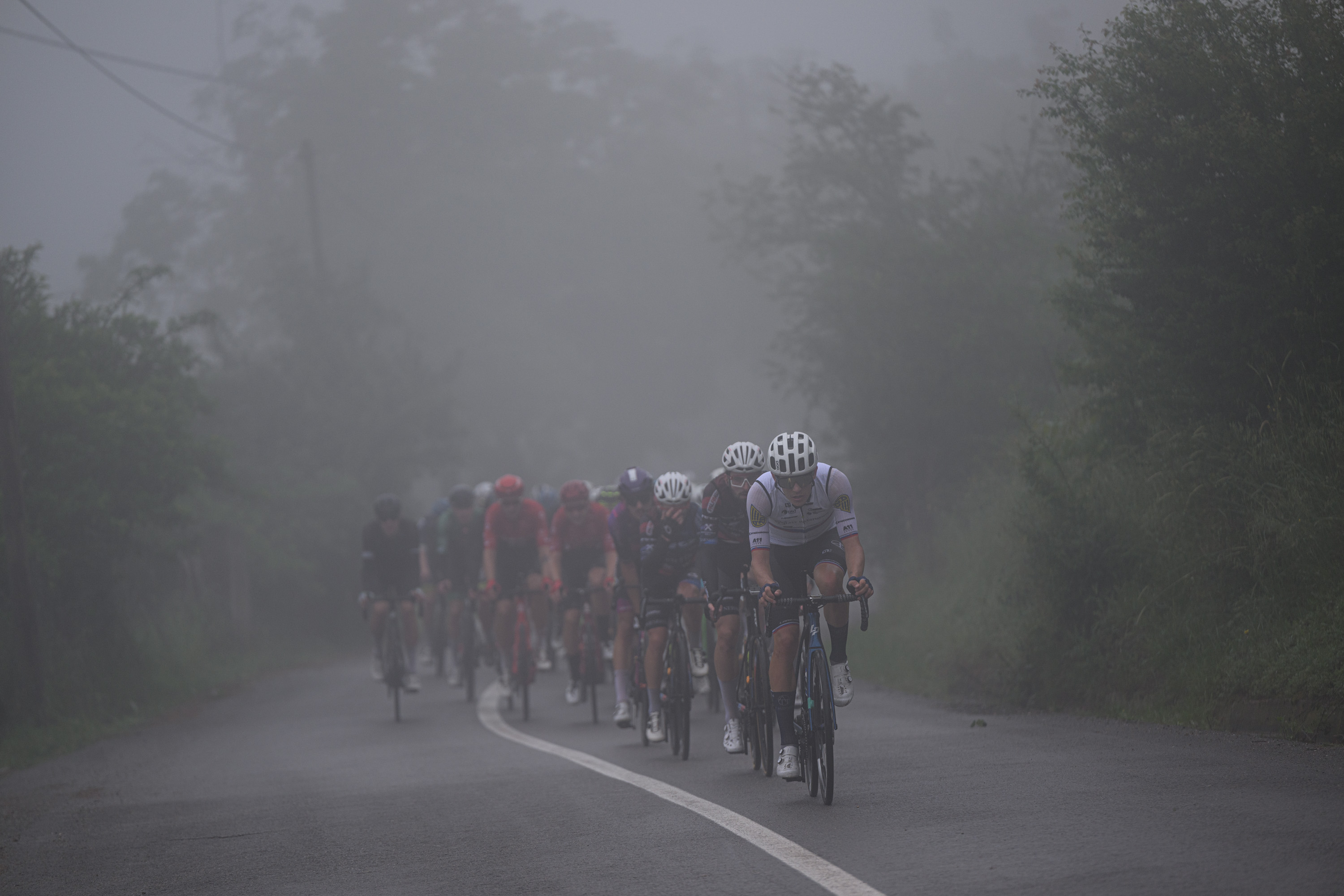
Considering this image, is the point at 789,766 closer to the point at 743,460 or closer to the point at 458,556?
the point at 743,460

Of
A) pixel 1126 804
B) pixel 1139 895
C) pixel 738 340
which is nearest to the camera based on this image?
pixel 1139 895

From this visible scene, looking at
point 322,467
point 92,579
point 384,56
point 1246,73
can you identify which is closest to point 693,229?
point 384,56

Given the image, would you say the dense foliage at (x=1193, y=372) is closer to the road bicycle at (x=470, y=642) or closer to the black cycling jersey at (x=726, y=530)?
the black cycling jersey at (x=726, y=530)

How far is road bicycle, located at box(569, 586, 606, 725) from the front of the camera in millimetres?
14281

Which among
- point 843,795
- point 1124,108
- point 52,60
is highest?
point 52,60

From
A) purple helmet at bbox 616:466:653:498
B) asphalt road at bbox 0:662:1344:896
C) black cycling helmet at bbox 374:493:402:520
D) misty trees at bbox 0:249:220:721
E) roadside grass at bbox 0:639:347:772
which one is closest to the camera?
asphalt road at bbox 0:662:1344:896

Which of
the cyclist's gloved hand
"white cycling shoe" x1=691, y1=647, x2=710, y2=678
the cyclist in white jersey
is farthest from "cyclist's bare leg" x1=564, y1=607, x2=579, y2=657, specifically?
the cyclist's gloved hand

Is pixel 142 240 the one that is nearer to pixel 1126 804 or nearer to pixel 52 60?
pixel 52 60

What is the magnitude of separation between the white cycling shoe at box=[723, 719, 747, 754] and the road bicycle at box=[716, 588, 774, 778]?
38 millimetres

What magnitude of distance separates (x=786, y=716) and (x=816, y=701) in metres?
0.36

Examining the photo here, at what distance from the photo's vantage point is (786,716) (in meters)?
8.18

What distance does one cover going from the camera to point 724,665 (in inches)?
388

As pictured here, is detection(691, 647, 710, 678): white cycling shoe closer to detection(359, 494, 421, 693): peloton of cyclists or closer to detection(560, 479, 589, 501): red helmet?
detection(560, 479, 589, 501): red helmet

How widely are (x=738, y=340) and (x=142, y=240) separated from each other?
24665mm
